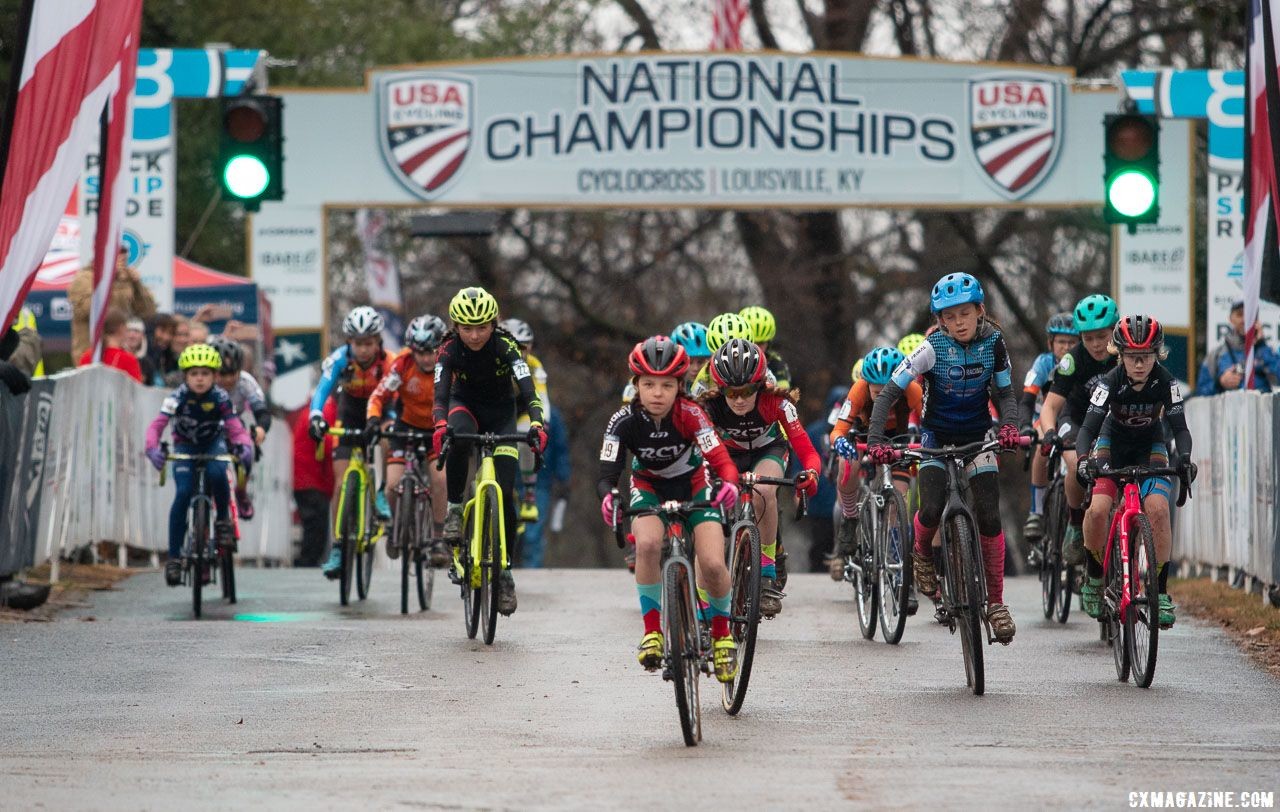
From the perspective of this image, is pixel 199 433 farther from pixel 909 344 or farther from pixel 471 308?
pixel 909 344

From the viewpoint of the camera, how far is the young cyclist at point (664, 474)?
392 inches

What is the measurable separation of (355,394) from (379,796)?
8863 mm

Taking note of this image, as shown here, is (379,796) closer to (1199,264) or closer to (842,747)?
(842,747)

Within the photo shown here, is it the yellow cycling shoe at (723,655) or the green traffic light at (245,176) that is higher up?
the green traffic light at (245,176)

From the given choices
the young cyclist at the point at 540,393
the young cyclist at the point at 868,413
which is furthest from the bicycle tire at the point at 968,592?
the young cyclist at the point at 540,393

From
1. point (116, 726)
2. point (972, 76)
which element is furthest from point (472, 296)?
point (972, 76)

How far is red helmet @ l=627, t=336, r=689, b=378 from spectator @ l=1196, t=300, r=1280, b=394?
10.7 meters

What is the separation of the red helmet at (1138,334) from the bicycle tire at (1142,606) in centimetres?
91

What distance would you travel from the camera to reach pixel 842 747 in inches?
368

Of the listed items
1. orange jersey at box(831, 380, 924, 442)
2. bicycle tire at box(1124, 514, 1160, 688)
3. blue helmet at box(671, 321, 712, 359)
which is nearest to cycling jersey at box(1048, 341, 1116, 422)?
orange jersey at box(831, 380, 924, 442)

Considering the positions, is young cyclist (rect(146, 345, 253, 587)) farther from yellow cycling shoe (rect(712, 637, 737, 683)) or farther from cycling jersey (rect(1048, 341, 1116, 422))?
yellow cycling shoe (rect(712, 637, 737, 683))

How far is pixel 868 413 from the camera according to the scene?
15328mm

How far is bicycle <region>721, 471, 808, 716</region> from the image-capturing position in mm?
10242

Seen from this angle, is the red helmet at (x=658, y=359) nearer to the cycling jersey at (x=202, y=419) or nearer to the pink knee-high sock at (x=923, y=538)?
A: the pink knee-high sock at (x=923, y=538)
